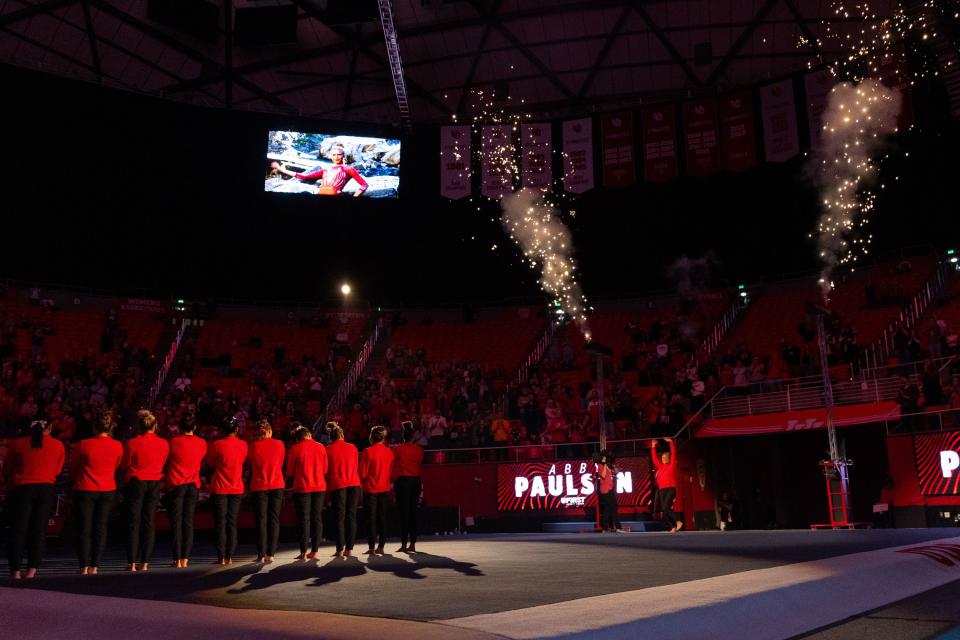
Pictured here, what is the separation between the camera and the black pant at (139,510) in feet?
29.0

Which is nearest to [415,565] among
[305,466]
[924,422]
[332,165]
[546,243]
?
[305,466]

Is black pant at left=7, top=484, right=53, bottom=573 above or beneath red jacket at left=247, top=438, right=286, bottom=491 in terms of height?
beneath

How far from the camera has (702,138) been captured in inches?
921

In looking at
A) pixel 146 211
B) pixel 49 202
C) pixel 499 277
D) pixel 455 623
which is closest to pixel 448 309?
pixel 499 277

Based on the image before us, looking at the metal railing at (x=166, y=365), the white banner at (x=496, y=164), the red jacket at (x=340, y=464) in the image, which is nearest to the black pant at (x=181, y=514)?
the red jacket at (x=340, y=464)

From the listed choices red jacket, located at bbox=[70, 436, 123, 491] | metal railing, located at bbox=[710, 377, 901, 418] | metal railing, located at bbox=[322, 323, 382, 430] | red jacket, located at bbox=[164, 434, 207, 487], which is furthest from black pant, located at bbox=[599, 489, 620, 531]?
metal railing, located at bbox=[322, 323, 382, 430]

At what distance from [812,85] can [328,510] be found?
54.4 ft

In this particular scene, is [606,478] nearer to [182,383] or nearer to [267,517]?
[267,517]

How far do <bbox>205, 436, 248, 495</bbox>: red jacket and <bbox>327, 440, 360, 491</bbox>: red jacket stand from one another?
3.66ft

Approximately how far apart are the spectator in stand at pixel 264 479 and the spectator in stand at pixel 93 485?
1.51 m

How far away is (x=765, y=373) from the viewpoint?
2111 cm

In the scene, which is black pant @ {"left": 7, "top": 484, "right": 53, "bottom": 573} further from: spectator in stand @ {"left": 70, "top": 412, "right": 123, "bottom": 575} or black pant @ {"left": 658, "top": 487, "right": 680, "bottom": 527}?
black pant @ {"left": 658, "top": 487, "right": 680, "bottom": 527}

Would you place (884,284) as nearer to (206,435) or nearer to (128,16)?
(206,435)

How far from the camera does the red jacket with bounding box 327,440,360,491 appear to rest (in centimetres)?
993
